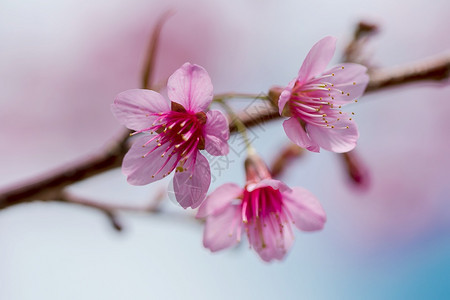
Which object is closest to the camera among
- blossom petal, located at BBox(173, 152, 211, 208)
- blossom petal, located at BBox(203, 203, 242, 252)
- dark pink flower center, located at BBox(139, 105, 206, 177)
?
blossom petal, located at BBox(173, 152, 211, 208)

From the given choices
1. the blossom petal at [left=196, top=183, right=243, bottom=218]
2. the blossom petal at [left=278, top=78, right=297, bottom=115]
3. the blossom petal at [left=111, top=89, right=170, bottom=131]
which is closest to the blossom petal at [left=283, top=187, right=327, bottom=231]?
the blossom petal at [left=196, top=183, right=243, bottom=218]

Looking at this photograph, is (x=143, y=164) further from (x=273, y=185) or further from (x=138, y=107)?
(x=273, y=185)

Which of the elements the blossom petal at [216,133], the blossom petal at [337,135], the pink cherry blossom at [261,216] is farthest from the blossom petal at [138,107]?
the blossom petal at [337,135]

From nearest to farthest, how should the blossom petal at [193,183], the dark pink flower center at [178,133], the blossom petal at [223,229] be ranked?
the blossom petal at [193,183], the dark pink flower center at [178,133], the blossom petal at [223,229]

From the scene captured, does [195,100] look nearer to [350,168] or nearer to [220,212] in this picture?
[220,212]

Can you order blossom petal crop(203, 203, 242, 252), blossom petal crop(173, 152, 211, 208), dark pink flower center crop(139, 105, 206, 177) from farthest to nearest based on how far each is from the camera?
blossom petal crop(203, 203, 242, 252) < dark pink flower center crop(139, 105, 206, 177) < blossom petal crop(173, 152, 211, 208)

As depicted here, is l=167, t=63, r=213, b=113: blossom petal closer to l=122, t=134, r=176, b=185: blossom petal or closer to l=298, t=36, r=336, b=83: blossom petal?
l=122, t=134, r=176, b=185: blossom petal

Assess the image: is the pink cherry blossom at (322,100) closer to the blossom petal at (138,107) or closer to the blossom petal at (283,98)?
the blossom petal at (283,98)
